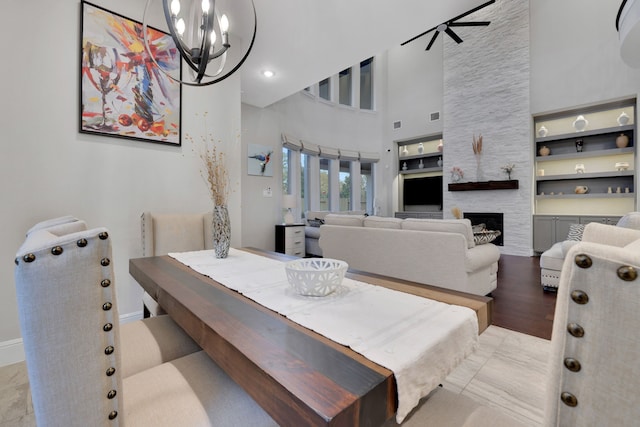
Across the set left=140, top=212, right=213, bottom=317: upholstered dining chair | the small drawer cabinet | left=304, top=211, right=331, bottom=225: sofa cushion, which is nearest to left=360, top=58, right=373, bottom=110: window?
left=304, top=211, right=331, bottom=225: sofa cushion

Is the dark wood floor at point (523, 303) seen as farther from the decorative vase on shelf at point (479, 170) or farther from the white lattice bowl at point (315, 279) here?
the decorative vase on shelf at point (479, 170)

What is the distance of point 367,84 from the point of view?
28.8 feet

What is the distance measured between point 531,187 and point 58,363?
284 inches

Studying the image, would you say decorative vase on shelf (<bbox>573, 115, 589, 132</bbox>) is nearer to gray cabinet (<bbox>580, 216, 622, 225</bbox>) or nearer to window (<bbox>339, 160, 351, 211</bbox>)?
gray cabinet (<bbox>580, 216, 622, 225</bbox>)

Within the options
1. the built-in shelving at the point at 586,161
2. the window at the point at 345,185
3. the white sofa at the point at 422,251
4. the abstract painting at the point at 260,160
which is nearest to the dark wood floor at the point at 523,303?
the white sofa at the point at 422,251

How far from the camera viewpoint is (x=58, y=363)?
502 mm

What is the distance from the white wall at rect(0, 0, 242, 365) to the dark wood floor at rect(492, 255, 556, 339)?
321 centimetres

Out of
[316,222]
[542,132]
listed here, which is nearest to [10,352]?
[316,222]

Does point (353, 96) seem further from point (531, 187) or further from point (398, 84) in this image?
point (531, 187)

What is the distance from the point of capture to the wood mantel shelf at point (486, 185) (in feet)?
19.2

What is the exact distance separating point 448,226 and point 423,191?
5.55 meters

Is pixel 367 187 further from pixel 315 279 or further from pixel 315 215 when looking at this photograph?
pixel 315 279

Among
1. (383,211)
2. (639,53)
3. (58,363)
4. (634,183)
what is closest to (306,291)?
(58,363)

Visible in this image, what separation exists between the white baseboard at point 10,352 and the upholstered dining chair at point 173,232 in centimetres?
92
